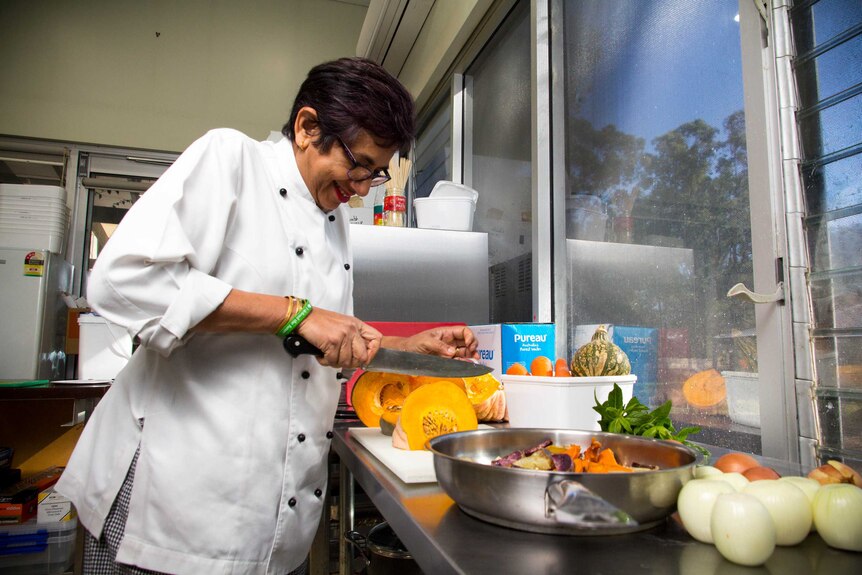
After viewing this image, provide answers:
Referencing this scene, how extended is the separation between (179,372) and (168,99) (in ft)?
13.8

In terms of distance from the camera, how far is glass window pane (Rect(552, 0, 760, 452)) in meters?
1.37

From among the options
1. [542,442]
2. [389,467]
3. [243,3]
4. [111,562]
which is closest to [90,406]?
[111,562]

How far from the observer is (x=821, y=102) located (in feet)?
3.76

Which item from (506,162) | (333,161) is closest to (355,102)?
(333,161)

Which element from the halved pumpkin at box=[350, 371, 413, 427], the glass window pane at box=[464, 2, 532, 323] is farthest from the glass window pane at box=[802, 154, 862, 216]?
the glass window pane at box=[464, 2, 532, 323]

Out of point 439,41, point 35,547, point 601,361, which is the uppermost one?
point 439,41

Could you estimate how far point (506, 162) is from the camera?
278 centimetres

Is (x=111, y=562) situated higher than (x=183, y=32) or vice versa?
(x=183, y=32)

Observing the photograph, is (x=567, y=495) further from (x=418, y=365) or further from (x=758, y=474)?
(x=418, y=365)

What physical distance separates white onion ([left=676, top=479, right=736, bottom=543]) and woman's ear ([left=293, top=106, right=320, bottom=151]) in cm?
98

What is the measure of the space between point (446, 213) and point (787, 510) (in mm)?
2053

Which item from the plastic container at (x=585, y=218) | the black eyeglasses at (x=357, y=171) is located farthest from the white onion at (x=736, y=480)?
the plastic container at (x=585, y=218)

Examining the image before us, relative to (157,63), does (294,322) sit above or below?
below

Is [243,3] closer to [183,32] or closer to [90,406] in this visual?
[183,32]
